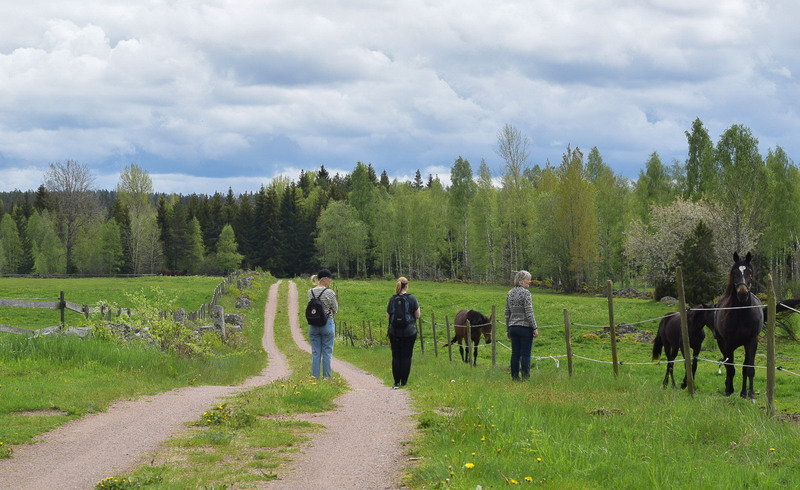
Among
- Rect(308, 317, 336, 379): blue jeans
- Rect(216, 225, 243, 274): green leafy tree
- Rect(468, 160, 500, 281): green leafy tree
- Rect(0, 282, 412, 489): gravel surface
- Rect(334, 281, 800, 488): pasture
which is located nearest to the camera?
Rect(334, 281, 800, 488): pasture

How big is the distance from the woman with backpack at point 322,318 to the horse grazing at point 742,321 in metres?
7.52

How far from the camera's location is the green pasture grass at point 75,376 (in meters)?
9.34

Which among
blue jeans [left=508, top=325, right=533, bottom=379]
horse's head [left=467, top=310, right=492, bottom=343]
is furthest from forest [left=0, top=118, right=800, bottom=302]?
blue jeans [left=508, top=325, right=533, bottom=379]

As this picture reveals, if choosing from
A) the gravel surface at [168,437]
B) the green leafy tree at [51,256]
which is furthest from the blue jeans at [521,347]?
the green leafy tree at [51,256]

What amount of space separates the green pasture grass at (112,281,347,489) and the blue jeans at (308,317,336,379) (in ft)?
5.65

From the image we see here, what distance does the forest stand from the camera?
54.8 metres

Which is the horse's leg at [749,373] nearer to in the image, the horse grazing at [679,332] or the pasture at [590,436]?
the pasture at [590,436]

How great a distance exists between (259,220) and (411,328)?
102481mm

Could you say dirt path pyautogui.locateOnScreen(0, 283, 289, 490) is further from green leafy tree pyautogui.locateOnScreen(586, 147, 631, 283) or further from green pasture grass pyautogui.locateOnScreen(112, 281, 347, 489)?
green leafy tree pyautogui.locateOnScreen(586, 147, 631, 283)

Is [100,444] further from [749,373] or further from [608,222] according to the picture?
[608,222]

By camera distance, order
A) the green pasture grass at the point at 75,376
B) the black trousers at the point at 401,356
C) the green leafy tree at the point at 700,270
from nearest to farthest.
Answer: the green pasture grass at the point at 75,376
the black trousers at the point at 401,356
the green leafy tree at the point at 700,270

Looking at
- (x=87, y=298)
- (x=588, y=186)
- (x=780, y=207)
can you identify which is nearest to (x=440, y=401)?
(x=87, y=298)

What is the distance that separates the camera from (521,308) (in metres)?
12.9

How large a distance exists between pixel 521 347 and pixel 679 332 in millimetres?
4113
